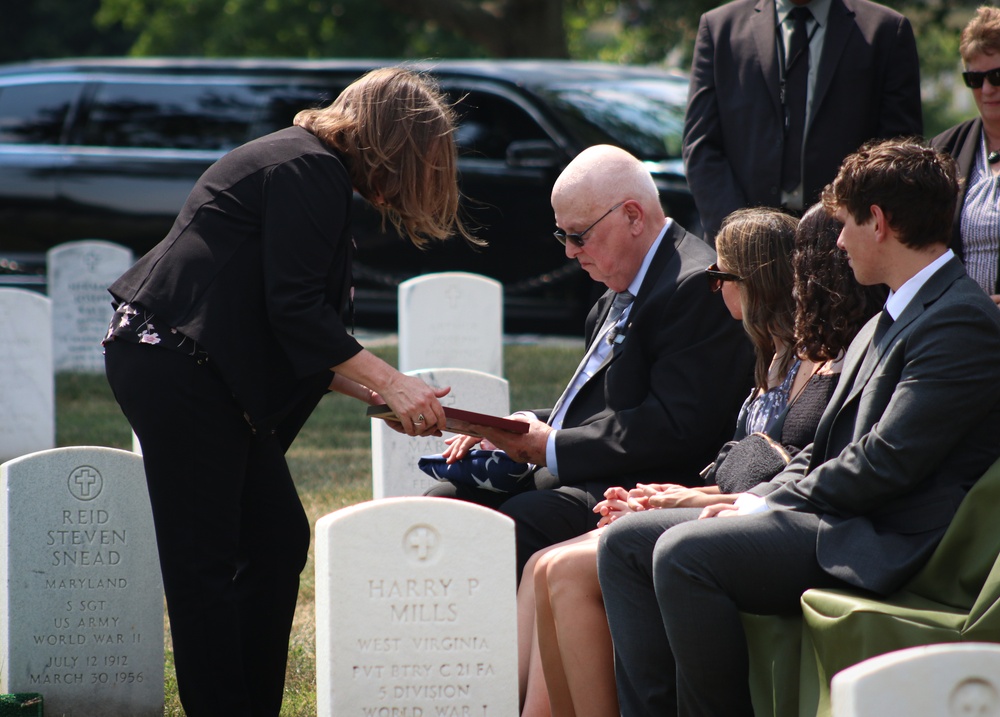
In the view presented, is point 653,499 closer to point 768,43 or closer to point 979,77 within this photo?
point 979,77

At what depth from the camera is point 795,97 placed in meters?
5.20

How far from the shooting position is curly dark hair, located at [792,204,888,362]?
Answer: 373 centimetres

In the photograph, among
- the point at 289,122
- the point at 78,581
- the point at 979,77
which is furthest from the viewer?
the point at 289,122

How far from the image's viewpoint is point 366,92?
369 cm

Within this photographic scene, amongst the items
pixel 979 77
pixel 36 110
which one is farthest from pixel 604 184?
pixel 36 110

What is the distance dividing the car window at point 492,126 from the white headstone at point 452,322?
2.47 meters

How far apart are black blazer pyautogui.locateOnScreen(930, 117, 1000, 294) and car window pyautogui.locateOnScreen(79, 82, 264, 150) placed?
285 inches

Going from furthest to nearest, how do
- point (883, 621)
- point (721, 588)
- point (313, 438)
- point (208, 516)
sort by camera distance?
point (313, 438), point (208, 516), point (721, 588), point (883, 621)

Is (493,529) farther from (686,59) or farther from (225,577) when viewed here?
(686,59)

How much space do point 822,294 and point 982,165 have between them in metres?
1.36

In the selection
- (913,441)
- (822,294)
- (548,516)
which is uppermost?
(822,294)

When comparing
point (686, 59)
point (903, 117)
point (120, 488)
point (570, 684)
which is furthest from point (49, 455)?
point (686, 59)

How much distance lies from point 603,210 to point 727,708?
168cm

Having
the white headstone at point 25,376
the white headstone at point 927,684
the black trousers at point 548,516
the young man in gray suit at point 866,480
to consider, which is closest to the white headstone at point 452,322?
A: the white headstone at point 25,376
